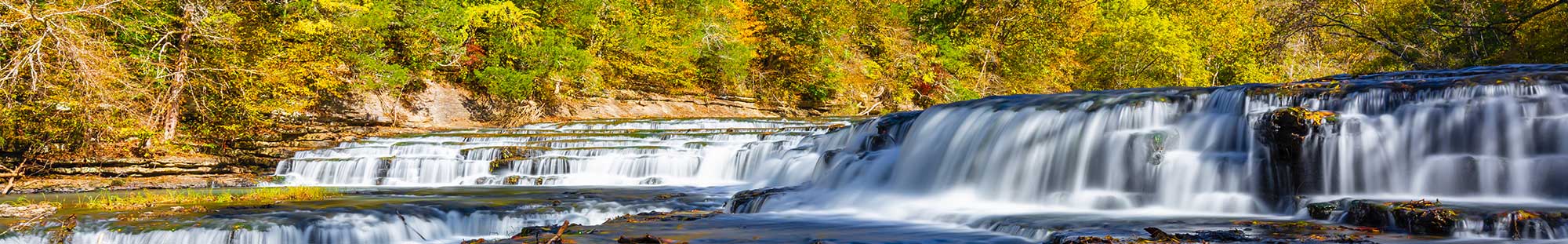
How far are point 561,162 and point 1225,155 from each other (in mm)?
9854

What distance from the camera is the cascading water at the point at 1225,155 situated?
344 inches

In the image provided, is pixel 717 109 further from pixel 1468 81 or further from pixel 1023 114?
pixel 1468 81

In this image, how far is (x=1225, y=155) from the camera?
9.88 meters

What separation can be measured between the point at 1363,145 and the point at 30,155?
56.8 ft

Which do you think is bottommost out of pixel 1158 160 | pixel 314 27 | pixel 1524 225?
pixel 1524 225

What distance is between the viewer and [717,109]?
93.8ft

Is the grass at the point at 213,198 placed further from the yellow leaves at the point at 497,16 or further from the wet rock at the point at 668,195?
the yellow leaves at the point at 497,16

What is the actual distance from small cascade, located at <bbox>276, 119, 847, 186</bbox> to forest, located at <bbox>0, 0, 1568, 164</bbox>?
233 cm

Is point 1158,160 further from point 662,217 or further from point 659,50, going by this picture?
point 659,50

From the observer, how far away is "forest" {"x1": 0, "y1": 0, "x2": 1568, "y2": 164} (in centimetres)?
1412

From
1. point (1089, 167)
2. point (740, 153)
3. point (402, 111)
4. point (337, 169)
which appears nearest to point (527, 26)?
point (402, 111)

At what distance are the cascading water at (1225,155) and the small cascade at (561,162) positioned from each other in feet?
9.58

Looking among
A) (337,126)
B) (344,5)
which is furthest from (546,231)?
(344,5)

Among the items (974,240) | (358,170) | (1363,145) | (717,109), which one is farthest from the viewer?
(717,109)
